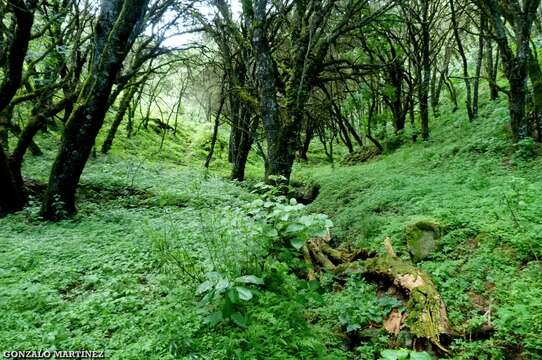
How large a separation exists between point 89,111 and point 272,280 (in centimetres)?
501

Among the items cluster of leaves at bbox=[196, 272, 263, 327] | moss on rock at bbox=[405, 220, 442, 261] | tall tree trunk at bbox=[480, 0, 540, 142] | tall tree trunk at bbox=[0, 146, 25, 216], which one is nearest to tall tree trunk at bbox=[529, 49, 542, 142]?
tall tree trunk at bbox=[480, 0, 540, 142]

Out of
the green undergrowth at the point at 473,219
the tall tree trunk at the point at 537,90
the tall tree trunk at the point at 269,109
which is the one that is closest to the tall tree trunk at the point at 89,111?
the tall tree trunk at the point at 269,109

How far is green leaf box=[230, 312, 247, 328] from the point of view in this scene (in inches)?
121

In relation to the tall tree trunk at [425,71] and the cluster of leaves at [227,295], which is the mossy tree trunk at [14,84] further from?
the tall tree trunk at [425,71]

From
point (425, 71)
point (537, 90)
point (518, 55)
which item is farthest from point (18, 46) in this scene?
point (425, 71)

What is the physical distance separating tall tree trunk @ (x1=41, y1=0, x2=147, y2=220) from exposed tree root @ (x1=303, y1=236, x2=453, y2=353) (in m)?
4.48

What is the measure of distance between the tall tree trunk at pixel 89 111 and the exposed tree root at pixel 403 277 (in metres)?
4.48

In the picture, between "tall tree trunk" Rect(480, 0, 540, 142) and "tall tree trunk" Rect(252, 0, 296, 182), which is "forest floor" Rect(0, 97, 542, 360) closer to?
"tall tree trunk" Rect(480, 0, 540, 142)

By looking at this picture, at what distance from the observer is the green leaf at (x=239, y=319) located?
10.1 feet

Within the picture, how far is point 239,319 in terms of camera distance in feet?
10.2

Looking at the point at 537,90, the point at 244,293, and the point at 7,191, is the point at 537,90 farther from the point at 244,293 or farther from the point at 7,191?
the point at 7,191

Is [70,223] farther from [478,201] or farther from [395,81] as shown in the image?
[395,81]

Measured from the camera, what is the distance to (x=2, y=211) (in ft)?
23.5

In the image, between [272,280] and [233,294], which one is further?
[272,280]
